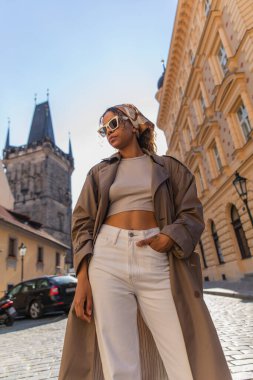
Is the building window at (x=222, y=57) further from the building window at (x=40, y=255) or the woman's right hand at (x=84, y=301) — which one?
the building window at (x=40, y=255)

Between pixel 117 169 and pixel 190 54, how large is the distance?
22363 millimetres

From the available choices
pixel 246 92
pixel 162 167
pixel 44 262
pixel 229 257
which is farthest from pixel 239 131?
pixel 44 262

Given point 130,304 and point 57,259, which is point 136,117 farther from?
point 57,259

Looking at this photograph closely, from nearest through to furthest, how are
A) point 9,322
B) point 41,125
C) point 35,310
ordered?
point 9,322 → point 35,310 → point 41,125

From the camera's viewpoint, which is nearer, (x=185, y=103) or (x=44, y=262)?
(x=185, y=103)

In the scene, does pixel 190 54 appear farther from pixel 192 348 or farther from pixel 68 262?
pixel 68 262

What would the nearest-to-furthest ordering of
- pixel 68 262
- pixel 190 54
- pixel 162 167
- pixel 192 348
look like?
pixel 192 348 → pixel 162 167 → pixel 190 54 → pixel 68 262

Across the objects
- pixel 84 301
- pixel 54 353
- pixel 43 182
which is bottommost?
pixel 54 353

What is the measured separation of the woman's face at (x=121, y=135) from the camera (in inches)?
81.7

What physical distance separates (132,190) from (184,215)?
36cm

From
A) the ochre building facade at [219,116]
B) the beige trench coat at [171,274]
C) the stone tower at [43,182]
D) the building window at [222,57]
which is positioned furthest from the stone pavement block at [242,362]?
the stone tower at [43,182]

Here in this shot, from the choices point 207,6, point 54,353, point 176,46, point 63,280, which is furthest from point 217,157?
point 54,353

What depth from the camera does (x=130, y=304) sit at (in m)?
1.63

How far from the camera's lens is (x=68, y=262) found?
158 ft
